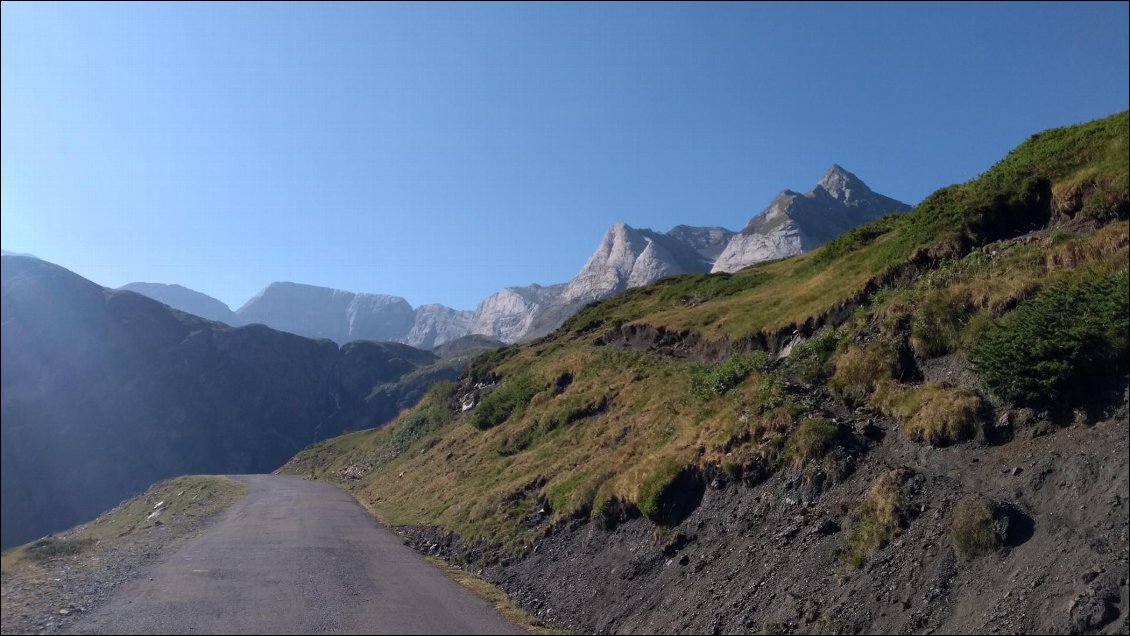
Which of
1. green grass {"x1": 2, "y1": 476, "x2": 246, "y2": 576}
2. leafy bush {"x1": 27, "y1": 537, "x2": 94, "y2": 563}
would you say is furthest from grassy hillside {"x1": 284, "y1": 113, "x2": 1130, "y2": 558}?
leafy bush {"x1": 27, "y1": 537, "x2": 94, "y2": 563}

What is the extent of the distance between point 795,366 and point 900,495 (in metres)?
7.91

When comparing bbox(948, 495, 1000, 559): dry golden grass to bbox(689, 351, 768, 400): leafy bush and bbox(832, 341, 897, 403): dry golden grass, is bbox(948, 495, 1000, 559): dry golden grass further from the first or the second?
bbox(689, 351, 768, 400): leafy bush

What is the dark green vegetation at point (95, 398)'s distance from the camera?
9.35 m

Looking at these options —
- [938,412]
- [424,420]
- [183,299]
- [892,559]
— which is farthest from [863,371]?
[424,420]

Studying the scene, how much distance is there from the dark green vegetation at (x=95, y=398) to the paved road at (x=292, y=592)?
2.13 meters

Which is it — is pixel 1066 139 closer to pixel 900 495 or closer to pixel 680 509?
pixel 900 495

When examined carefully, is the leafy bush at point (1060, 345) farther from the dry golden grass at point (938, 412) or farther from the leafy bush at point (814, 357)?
the leafy bush at point (814, 357)

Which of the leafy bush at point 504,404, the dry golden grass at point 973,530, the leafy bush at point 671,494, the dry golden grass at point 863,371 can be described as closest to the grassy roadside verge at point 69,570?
the leafy bush at point 671,494

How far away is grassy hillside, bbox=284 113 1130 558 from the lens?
12.5 meters

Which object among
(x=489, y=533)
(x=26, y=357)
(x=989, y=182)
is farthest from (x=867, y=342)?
(x=26, y=357)

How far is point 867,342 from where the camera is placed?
17.5 m

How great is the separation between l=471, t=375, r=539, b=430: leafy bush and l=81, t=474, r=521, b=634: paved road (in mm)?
15719

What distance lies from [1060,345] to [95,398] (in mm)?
18374

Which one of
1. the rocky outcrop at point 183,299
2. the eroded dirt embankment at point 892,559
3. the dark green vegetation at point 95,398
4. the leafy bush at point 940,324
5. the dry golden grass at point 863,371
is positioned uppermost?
the rocky outcrop at point 183,299
